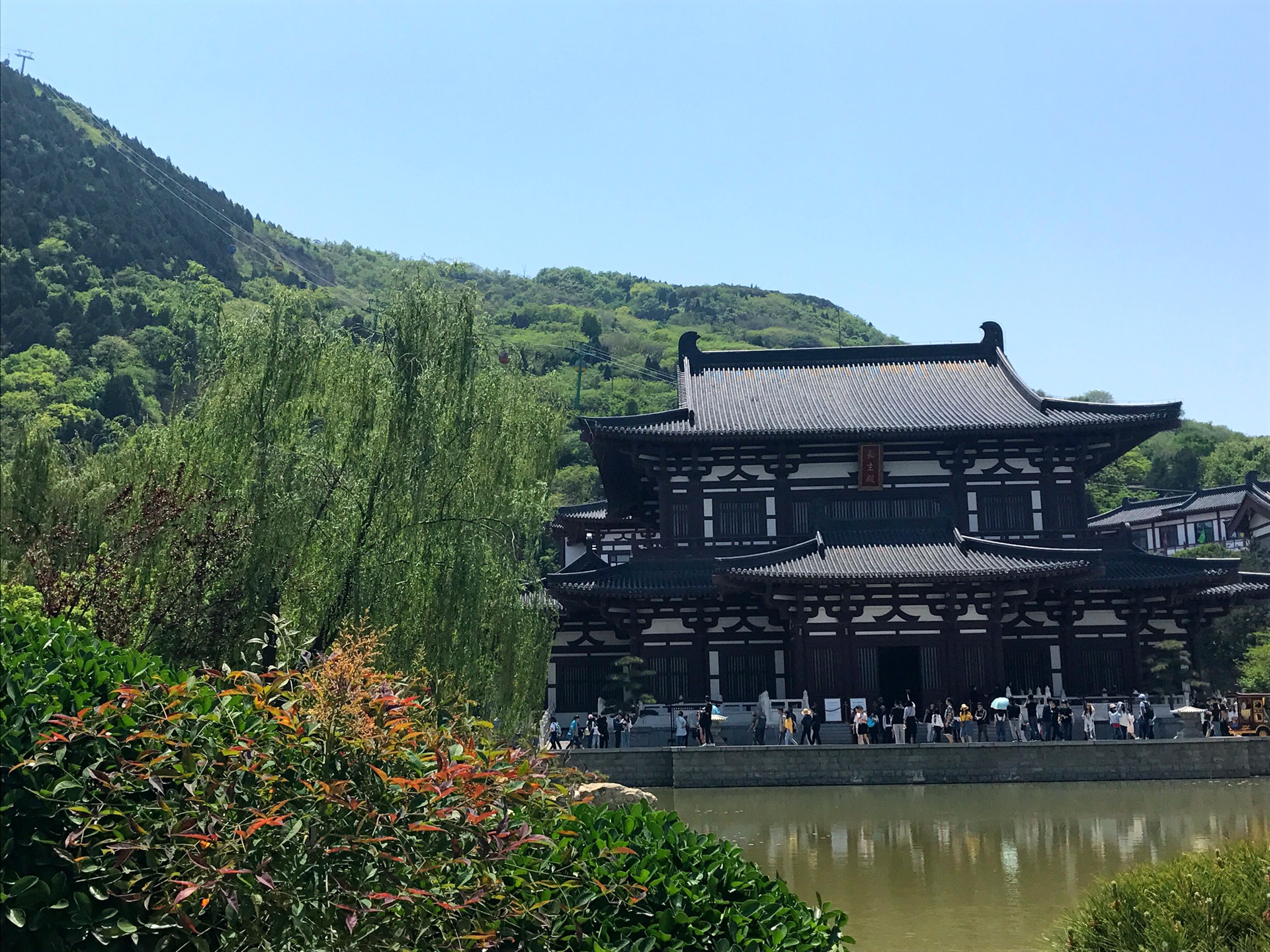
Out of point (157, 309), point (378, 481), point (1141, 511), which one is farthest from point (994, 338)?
point (157, 309)

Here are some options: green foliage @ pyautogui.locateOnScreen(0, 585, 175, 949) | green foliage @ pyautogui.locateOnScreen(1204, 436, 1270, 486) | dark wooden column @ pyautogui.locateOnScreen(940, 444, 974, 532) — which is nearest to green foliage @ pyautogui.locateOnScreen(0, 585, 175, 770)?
green foliage @ pyautogui.locateOnScreen(0, 585, 175, 949)

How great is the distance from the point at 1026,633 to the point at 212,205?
111 m

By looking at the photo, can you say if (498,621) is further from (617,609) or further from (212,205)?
(212,205)

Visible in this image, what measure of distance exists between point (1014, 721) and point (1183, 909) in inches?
837

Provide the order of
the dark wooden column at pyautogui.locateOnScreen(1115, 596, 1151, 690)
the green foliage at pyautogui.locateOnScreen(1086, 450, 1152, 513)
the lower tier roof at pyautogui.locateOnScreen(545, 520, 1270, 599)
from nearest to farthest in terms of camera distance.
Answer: the lower tier roof at pyautogui.locateOnScreen(545, 520, 1270, 599)
the dark wooden column at pyautogui.locateOnScreen(1115, 596, 1151, 690)
the green foliage at pyautogui.locateOnScreen(1086, 450, 1152, 513)

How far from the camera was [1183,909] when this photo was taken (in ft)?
21.2

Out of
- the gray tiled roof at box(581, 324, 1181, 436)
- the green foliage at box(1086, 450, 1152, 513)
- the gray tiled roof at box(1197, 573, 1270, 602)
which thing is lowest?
the gray tiled roof at box(1197, 573, 1270, 602)

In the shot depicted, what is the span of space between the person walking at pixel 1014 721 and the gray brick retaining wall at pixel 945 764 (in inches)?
64.1

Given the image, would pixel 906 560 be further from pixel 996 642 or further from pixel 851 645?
pixel 996 642

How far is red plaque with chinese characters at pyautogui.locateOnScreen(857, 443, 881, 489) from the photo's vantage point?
1200 inches

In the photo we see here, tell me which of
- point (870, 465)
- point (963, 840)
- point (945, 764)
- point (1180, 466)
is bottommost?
point (963, 840)

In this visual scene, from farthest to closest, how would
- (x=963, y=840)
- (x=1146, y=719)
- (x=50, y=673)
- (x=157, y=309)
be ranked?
(x=157, y=309), (x=1146, y=719), (x=963, y=840), (x=50, y=673)

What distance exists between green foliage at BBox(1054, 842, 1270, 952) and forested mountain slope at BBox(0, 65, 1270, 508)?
1883 inches

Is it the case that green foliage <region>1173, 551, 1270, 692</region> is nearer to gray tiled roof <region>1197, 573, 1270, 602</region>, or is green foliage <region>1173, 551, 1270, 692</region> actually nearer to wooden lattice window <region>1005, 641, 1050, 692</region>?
gray tiled roof <region>1197, 573, 1270, 602</region>
